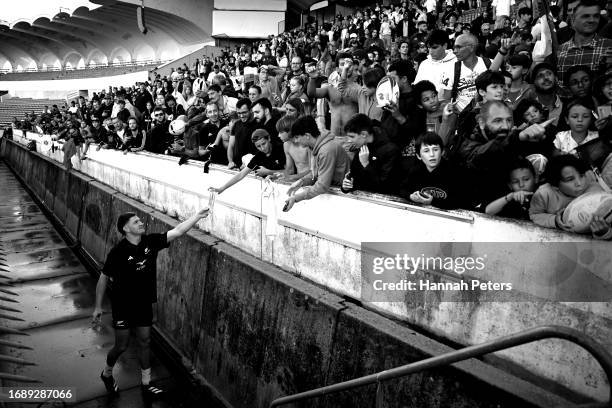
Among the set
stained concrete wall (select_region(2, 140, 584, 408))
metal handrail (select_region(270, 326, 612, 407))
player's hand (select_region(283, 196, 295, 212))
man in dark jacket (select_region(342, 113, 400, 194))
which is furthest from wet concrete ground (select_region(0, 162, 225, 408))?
metal handrail (select_region(270, 326, 612, 407))

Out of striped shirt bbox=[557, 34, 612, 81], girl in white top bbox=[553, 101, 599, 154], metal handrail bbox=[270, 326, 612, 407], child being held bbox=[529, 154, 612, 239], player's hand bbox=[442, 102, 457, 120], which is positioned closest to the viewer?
metal handrail bbox=[270, 326, 612, 407]

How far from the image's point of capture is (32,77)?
61.8 m

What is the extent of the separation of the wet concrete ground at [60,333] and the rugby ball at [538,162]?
410cm

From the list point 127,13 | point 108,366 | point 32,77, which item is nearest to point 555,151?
point 108,366

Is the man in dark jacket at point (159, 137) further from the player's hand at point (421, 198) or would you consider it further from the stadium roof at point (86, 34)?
the stadium roof at point (86, 34)

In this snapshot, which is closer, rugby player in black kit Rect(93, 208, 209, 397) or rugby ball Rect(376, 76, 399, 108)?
rugby ball Rect(376, 76, 399, 108)

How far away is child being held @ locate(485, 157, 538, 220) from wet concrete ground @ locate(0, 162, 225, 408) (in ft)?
12.6

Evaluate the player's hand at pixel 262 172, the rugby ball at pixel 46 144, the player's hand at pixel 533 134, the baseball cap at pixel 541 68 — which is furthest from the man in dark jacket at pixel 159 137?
the rugby ball at pixel 46 144

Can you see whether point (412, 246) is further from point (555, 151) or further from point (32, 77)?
point (32, 77)

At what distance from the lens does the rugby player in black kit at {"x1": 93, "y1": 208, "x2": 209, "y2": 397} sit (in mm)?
5262

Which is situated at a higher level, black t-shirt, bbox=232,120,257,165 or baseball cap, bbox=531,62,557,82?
baseball cap, bbox=531,62,557,82

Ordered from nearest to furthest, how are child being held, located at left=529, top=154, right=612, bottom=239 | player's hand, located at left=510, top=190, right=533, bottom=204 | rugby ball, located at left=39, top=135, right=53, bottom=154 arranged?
child being held, located at left=529, top=154, right=612, bottom=239
player's hand, located at left=510, top=190, right=533, bottom=204
rugby ball, located at left=39, top=135, right=53, bottom=154

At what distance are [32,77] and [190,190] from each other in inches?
2604

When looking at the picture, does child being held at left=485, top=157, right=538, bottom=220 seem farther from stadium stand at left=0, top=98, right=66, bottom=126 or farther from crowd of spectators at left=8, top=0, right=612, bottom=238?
stadium stand at left=0, top=98, right=66, bottom=126
